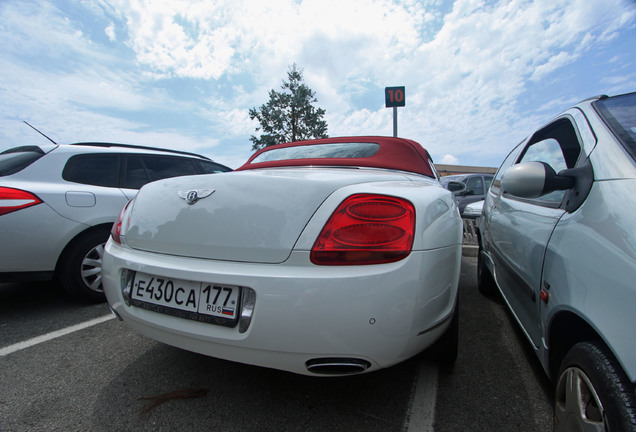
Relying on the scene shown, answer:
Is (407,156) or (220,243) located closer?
(220,243)

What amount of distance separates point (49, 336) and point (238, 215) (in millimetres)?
2008

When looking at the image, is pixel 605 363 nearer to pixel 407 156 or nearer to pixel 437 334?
pixel 437 334

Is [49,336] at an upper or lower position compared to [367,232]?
lower

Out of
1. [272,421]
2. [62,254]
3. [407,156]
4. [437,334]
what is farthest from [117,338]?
[407,156]

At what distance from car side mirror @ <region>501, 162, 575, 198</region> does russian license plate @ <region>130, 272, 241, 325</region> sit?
3.99 feet

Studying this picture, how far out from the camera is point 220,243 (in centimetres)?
133

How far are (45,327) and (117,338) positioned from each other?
2.23 feet

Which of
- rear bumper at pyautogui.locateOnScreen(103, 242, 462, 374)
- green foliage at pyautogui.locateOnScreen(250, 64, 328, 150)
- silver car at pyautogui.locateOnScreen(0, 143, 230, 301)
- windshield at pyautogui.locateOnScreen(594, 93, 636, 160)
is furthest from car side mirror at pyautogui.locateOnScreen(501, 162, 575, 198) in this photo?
green foliage at pyautogui.locateOnScreen(250, 64, 328, 150)

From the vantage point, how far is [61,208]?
2643 mm

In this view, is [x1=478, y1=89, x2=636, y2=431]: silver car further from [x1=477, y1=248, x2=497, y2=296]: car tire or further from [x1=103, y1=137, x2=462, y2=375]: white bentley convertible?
[x1=477, y1=248, x2=497, y2=296]: car tire

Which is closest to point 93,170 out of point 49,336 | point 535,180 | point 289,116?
point 49,336

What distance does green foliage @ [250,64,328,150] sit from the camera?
913 inches

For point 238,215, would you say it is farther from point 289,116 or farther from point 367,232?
point 289,116

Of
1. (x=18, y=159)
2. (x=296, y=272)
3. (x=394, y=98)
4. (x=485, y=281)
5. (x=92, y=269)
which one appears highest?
(x=394, y=98)
